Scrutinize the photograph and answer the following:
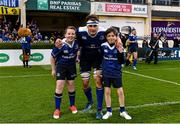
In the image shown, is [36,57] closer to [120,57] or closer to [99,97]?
[99,97]

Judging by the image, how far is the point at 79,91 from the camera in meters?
11.3

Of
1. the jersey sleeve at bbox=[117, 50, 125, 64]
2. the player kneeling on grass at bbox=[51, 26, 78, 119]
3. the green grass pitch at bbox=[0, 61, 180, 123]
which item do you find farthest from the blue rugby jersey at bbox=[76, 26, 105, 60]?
the green grass pitch at bbox=[0, 61, 180, 123]

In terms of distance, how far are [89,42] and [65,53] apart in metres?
0.52

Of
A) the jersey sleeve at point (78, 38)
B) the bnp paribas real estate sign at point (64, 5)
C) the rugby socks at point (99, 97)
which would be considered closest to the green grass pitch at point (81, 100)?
the rugby socks at point (99, 97)

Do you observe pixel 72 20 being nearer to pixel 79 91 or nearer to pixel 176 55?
pixel 176 55

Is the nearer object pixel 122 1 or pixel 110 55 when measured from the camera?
→ pixel 110 55

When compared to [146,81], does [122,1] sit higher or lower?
higher

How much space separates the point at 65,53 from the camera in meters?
7.89

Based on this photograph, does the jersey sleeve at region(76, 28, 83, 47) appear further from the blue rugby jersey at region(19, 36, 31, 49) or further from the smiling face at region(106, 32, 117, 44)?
the blue rugby jersey at region(19, 36, 31, 49)

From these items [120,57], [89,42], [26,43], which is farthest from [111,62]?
[26,43]

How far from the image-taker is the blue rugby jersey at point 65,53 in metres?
7.88

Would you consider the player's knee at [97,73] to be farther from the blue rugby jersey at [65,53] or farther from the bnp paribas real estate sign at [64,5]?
the bnp paribas real estate sign at [64,5]

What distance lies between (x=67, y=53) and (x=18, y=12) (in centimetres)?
2301

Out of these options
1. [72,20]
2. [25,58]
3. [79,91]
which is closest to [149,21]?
[72,20]
